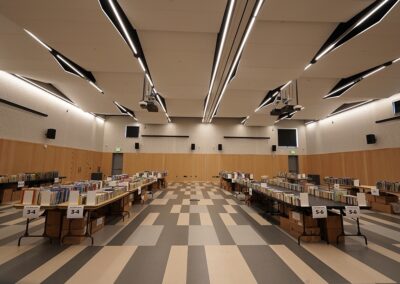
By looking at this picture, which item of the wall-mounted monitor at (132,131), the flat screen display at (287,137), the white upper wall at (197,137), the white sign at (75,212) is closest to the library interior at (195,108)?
the white sign at (75,212)

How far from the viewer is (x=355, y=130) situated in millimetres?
10570

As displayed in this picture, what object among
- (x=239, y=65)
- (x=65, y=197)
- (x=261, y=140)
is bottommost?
(x=65, y=197)

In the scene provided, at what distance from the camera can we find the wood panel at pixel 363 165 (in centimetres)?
861

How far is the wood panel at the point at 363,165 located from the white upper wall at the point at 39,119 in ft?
51.9

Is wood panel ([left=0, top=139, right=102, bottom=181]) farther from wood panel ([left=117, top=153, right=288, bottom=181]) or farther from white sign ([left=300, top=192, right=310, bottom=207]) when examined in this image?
white sign ([left=300, top=192, right=310, bottom=207])

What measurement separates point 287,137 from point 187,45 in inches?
500

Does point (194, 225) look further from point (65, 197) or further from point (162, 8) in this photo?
point (162, 8)

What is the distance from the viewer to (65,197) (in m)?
3.36

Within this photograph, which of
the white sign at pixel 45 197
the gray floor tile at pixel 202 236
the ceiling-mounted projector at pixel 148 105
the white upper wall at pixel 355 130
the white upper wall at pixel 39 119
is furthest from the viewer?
the white upper wall at pixel 355 130

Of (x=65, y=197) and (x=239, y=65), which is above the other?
(x=239, y=65)

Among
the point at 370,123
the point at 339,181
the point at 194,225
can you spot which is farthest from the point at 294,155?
the point at 194,225

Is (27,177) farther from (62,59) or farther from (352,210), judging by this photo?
(352,210)

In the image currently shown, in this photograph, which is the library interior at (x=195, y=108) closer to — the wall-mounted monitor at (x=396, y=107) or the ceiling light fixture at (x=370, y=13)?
the ceiling light fixture at (x=370, y=13)

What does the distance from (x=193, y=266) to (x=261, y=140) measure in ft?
44.6
